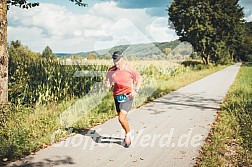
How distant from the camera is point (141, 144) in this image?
220 inches

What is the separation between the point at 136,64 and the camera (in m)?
20.1

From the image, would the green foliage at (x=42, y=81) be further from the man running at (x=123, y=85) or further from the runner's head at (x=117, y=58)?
the runner's head at (x=117, y=58)

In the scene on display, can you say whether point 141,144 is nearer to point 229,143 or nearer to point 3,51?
point 229,143

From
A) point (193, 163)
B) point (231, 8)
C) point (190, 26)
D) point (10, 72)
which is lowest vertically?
point (193, 163)

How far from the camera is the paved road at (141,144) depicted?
4.68m

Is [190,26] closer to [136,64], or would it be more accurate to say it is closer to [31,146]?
[136,64]

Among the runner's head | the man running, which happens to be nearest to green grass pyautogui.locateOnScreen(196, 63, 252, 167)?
the man running

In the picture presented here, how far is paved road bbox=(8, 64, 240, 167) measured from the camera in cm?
468

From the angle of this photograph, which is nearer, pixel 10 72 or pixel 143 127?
pixel 143 127

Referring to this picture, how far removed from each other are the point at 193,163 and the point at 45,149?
265 cm

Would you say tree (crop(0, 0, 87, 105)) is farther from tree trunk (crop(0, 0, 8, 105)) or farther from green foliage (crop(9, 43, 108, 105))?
green foliage (crop(9, 43, 108, 105))

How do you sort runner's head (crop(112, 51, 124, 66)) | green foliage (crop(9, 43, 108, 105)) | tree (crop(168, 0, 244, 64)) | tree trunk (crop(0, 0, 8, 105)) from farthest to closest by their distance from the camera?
tree (crop(168, 0, 244, 64)), green foliage (crop(9, 43, 108, 105)), tree trunk (crop(0, 0, 8, 105)), runner's head (crop(112, 51, 124, 66))

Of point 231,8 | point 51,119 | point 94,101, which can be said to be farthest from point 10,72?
point 231,8

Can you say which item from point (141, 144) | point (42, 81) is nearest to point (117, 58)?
point (141, 144)
